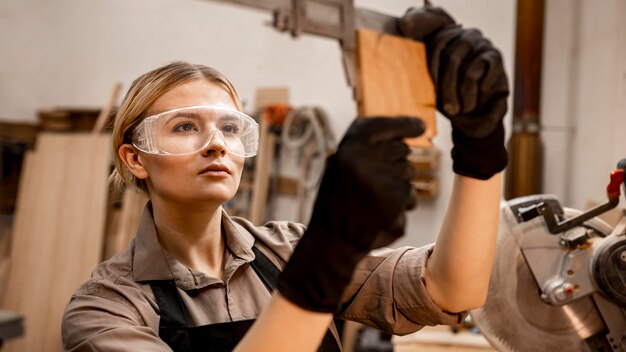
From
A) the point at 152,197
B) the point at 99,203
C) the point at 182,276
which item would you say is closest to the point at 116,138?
the point at 152,197

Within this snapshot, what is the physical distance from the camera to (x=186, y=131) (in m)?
1.25

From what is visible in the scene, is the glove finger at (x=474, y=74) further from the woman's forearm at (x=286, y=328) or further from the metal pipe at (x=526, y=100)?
the metal pipe at (x=526, y=100)

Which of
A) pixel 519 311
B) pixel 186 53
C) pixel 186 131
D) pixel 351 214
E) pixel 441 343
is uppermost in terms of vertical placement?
pixel 186 53

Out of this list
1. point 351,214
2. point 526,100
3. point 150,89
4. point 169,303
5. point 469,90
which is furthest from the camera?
point 526,100

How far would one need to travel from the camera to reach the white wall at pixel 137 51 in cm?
461

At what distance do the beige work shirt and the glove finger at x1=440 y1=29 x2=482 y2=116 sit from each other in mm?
432

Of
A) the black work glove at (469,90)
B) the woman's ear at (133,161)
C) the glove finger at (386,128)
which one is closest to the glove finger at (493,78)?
the black work glove at (469,90)

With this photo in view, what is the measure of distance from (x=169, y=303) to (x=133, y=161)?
14.7 inches

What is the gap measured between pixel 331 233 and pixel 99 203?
12.6 feet

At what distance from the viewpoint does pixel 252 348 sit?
80 cm

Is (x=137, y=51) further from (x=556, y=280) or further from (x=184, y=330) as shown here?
(x=556, y=280)

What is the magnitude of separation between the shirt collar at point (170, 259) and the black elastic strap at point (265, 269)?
0.02 m

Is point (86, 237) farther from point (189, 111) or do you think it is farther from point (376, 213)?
point (376, 213)

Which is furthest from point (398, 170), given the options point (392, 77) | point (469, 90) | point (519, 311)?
point (392, 77)
